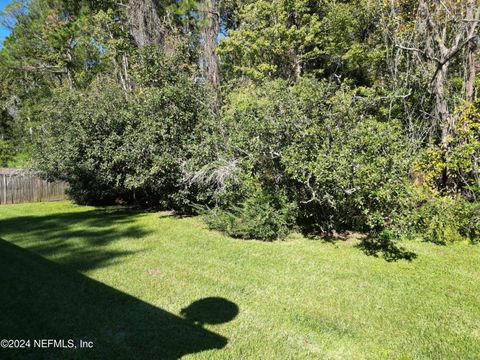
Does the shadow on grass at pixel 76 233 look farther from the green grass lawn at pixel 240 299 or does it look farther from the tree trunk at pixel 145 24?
the tree trunk at pixel 145 24

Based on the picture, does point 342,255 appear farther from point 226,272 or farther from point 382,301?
point 226,272

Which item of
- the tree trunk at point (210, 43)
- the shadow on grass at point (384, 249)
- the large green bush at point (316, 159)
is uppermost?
the tree trunk at point (210, 43)

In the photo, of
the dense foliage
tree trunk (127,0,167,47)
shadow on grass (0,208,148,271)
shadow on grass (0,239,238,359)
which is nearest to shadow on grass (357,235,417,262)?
the dense foliage

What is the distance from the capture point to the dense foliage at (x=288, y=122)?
5.68m

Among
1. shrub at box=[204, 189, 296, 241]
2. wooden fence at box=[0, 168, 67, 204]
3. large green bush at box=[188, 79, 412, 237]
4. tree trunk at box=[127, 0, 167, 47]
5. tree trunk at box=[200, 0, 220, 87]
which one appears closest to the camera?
large green bush at box=[188, 79, 412, 237]

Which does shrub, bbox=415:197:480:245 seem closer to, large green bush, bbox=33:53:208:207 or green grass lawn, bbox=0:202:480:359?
green grass lawn, bbox=0:202:480:359

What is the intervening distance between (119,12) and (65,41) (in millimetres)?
5655

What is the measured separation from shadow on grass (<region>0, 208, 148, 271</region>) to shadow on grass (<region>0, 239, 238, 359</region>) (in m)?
0.90

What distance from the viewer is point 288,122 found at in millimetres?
6004

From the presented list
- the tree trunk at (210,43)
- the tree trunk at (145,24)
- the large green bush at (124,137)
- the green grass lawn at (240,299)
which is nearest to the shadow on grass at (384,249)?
the green grass lawn at (240,299)

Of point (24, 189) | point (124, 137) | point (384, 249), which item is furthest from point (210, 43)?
point (24, 189)

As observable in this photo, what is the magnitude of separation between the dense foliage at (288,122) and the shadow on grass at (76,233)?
1.26 meters

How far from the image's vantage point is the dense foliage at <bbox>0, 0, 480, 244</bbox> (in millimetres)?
5676

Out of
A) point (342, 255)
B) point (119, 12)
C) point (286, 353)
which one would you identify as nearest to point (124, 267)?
point (286, 353)
